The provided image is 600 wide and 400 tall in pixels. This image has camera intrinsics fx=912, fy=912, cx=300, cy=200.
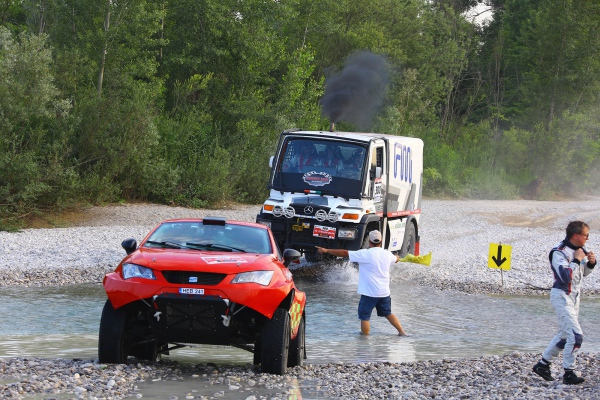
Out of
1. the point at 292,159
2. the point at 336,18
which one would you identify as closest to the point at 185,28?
the point at 336,18

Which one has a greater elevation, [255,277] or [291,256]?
[291,256]

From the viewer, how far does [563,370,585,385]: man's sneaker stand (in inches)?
331

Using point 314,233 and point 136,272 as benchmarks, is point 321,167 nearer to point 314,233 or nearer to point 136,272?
point 314,233

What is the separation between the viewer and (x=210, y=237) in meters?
9.73

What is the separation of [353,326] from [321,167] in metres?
5.28

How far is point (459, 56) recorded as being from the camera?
61688 millimetres

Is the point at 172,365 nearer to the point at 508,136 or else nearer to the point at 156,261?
the point at 156,261

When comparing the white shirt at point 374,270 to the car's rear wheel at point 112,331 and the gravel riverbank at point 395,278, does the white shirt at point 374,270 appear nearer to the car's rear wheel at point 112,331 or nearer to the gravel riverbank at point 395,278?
the gravel riverbank at point 395,278

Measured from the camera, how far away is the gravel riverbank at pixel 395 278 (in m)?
8.18

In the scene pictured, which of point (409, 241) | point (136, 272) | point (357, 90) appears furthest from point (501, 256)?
point (357, 90)

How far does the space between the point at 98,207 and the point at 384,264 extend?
19159mm

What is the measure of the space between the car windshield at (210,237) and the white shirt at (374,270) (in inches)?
106

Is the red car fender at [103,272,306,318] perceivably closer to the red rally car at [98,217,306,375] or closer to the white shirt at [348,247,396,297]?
the red rally car at [98,217,306,375]

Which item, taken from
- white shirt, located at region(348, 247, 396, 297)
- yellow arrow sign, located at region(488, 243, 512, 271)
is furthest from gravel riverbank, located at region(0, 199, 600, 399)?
white shirt, located at region(348, 247, 396, 297)
